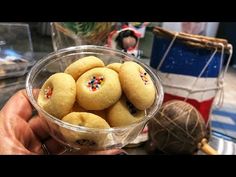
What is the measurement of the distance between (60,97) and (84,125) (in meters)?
0.05

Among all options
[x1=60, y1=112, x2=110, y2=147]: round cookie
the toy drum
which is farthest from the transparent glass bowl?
the toy drum

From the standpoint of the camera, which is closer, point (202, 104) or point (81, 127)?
point (81, 127)

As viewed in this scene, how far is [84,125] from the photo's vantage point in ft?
1.51

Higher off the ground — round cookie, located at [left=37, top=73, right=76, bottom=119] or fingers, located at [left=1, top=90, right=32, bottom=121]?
round cookie, located at [left=37, top=73, right=76, bottom=119]

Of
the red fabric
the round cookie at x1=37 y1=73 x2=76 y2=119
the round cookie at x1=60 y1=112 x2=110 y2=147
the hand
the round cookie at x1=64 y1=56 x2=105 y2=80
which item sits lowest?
the red fabric

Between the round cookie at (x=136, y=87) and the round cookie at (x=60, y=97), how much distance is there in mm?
75

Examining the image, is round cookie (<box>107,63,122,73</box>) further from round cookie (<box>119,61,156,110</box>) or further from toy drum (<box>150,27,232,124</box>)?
toy drum (<box>150,27,232,124</box>)

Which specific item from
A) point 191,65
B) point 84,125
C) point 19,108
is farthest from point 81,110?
point 191,65

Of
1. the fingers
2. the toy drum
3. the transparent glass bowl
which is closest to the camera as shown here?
the transparent glass bowl

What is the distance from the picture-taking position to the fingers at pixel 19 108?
57 cm

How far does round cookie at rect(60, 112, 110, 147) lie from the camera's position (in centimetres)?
46

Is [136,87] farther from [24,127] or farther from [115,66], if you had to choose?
[24,127]

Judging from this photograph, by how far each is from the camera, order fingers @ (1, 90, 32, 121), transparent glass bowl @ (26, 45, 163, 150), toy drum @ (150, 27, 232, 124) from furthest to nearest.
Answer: toy drum @ (150, 27, 232, 124)
fingers @ (1, 90, 32, 121)
transparent glass bowl @ (26, 45, 163, 150)
